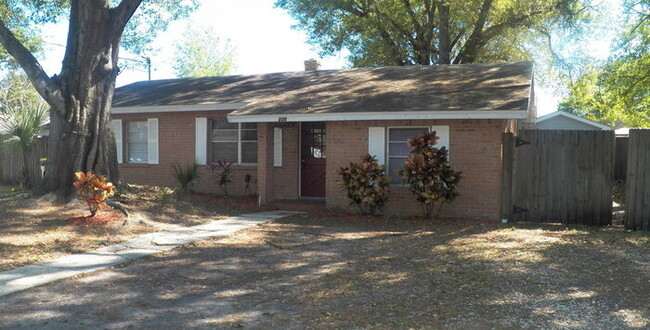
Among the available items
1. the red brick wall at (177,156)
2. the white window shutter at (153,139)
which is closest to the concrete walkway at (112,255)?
the red brick wall at (177,156)

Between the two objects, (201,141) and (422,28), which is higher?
(422,28)

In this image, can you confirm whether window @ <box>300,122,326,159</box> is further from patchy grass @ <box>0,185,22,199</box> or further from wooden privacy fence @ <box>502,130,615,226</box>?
patchy grass @ <box>0,185,22,199</box>

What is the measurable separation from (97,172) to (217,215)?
103 inches

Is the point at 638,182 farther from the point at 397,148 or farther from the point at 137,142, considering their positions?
the point at 137,142

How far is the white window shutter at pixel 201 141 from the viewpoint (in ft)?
48.5

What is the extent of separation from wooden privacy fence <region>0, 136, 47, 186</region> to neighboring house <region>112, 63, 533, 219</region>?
2240 mm

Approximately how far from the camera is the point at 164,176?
15.5m

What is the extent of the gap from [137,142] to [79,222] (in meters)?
7.19

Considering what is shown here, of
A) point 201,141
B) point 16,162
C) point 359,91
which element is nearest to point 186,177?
point 201,141

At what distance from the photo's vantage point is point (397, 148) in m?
11.8

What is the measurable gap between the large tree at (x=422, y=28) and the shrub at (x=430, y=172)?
14.3m

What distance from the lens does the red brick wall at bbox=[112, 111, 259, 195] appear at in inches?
577

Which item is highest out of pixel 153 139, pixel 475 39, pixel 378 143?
pixel 475 39

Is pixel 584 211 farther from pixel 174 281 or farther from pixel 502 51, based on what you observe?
pixel 502 51
